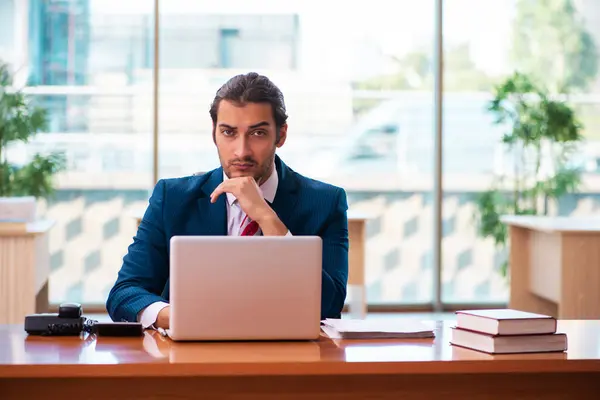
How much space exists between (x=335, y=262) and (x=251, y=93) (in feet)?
1.77

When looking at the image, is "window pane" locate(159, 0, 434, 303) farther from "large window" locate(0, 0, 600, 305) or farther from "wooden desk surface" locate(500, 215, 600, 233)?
"wooden desk surface" locate(500, 215, 600, 233)

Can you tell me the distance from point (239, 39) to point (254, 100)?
14.7 ft

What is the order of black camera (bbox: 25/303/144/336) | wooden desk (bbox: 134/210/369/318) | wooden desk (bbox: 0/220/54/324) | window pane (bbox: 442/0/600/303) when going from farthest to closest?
window pane (bbox: 442/0/600/303), wooden desk (bbox: 134/210/369/318), wooden desk (bbox: 0/220/54/324), black camera (bbox: 25/303/144/336)

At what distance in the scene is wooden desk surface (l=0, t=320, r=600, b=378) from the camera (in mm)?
2020

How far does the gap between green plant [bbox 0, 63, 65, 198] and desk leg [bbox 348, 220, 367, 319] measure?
7.09 ft

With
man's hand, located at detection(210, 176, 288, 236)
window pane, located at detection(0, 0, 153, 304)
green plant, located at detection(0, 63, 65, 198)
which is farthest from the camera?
window pane, located at detection(0, 0, 153, 304)

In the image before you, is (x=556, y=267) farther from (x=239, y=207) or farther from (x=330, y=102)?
(x=239, y=207)

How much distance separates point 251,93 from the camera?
9.29 ft

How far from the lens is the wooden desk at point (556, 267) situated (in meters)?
5.54

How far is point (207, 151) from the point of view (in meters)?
7.22

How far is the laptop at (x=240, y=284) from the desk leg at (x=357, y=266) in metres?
3.80

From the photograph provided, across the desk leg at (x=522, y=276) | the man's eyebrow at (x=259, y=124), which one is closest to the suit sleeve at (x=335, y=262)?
the man's eyebrow at (x=259, y=124)

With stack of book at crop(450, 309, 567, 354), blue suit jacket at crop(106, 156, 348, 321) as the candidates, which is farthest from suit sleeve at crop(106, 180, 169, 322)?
stack of book at crop(450, 309, 567, 354)

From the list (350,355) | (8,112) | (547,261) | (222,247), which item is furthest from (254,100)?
(8,112)
